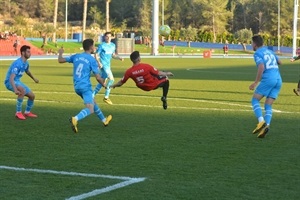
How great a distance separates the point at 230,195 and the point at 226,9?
125453 mm

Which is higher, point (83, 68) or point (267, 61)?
point (267, 61)

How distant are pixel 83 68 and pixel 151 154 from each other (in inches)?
126

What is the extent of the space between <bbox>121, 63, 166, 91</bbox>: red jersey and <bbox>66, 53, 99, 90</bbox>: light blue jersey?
0.79 m

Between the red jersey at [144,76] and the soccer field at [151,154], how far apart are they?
876mm

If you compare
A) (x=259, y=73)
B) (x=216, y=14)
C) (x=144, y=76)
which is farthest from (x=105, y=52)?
(x=216, y=14)

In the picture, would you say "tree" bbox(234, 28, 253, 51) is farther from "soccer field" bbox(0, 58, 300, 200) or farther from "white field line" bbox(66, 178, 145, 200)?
"white field line" bbox(66, 178, 145, 200)

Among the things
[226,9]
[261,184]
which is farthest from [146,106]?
[226,9]

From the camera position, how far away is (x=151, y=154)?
10320 millimetres

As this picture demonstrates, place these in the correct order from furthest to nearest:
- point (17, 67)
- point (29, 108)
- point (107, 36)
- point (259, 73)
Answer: point (107, 36) → point (29, 108) → point (17, 67) → point (259, 73)

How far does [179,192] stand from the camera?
7738 millimetres

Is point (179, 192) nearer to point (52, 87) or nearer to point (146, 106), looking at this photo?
point (146, 106)

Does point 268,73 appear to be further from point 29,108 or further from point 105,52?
point 105,52

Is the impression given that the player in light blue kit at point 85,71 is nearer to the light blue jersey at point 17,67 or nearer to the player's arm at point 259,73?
the light blue jersey at point 17,67

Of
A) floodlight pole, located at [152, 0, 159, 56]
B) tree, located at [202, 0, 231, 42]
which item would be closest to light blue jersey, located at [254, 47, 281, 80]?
floodlight pole, located at [152, 0, 159, 56]
